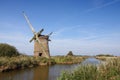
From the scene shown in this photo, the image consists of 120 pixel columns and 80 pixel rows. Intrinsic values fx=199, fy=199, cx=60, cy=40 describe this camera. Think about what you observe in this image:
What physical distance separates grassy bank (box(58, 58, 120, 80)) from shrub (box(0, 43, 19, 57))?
20.1 m

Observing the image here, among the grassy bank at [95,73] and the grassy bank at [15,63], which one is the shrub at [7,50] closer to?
the grassy bank at [15,63]

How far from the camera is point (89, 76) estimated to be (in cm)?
1126

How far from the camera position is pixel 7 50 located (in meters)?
30.8

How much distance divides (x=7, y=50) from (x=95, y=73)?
21655mm

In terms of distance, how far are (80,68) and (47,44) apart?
84.2 feet

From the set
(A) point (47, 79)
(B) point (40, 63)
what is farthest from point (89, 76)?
(B) point (40, 63)

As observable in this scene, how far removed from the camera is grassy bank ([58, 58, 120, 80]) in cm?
1095

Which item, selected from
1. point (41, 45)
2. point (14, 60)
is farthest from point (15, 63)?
point (41, 45)

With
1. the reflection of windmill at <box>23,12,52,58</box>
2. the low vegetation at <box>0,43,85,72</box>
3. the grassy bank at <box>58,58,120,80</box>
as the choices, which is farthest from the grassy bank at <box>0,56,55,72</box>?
the grassy bank at <box>58,58,120,80</box>

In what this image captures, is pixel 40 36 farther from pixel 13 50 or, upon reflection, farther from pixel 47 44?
pixel 13 50

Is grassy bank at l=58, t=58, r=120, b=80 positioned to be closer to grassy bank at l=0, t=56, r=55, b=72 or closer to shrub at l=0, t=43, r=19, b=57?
grassy bank at l=0, t=56, r=55, b=72

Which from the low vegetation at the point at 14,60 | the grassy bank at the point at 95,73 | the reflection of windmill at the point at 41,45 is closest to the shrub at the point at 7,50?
the low vegetation at the point at 14,60

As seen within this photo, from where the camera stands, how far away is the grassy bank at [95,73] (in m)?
11.0

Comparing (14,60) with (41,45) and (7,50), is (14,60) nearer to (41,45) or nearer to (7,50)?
(7,50)
